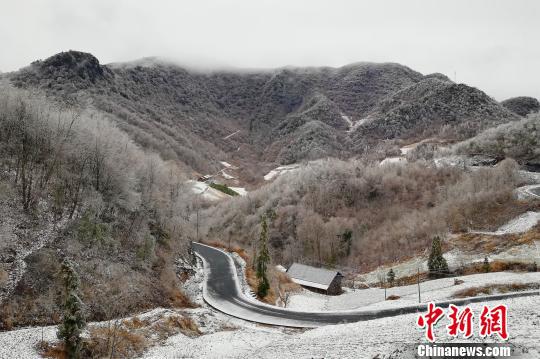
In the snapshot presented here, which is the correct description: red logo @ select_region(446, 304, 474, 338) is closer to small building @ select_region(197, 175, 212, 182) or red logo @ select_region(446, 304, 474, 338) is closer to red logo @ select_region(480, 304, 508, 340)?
red logo @ select_region(480, 304, 508, 340)

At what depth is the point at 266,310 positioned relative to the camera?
40656 mm

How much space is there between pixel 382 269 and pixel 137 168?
46.4m

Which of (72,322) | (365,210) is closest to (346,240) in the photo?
(365,210)

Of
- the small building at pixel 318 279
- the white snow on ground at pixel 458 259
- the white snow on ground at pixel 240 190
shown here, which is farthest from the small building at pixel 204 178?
the white snow on ground at pixel 458 259

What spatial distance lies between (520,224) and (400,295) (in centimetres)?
3678

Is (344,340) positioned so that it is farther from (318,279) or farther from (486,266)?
(318,279)

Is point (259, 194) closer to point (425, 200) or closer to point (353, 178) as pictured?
point (353, 178)

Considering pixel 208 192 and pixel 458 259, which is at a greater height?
pixel 458 259

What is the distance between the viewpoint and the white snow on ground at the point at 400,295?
4222 cm

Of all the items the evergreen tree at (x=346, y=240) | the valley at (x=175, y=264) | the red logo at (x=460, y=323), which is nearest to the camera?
the red logo at (x=460, y=323)

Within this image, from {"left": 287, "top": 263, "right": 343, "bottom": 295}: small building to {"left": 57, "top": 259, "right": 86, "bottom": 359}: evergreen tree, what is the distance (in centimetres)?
4421

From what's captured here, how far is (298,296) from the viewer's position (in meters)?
55.8

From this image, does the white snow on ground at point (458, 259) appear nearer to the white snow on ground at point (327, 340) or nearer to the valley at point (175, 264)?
the valley at point (175, 264)

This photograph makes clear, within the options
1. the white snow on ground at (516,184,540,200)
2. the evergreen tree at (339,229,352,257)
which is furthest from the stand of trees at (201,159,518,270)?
the white snow on ground at (516,184,540,200)
